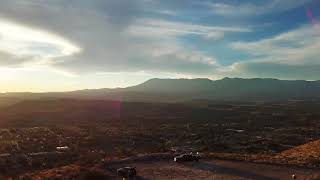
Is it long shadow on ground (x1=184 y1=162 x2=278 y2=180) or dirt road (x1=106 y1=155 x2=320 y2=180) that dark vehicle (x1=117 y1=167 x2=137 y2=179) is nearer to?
dirt road (x1=106 y1=155 x2=320 y2=180)

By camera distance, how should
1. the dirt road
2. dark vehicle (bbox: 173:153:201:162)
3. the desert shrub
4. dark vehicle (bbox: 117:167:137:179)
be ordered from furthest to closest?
dark vehicle (bbox: 173:153:201:162) < dark vehicle (bbox: 117:167:137:179) < the dirt road < the desert shrub

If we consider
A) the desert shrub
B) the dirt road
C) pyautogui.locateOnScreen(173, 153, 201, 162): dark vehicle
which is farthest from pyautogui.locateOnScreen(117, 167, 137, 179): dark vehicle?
pyautogui.locateOnScreen(173, 153, 201, 162): dark vehicle

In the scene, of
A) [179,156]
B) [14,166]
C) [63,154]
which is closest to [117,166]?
[179,156]

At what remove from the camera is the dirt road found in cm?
3475

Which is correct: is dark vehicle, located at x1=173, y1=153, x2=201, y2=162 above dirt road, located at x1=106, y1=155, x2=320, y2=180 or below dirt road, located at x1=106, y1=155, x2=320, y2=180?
above

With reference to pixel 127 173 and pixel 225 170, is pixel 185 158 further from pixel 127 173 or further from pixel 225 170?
pixel 127 173

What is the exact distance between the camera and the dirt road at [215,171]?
34750mm

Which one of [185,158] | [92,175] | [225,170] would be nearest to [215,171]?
[225,170]

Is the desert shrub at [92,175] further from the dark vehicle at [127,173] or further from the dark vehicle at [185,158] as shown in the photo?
the dark vehicle at [185,158]

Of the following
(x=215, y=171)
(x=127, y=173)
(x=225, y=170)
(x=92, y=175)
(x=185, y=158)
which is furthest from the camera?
(x=185, y=158)

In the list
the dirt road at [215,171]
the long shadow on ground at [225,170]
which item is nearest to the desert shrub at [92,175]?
the dirt road at [215,171]

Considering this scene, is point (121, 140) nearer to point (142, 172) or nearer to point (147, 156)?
point (147, 156)

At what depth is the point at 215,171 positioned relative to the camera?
121 feet

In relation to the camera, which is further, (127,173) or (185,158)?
(185,158)
